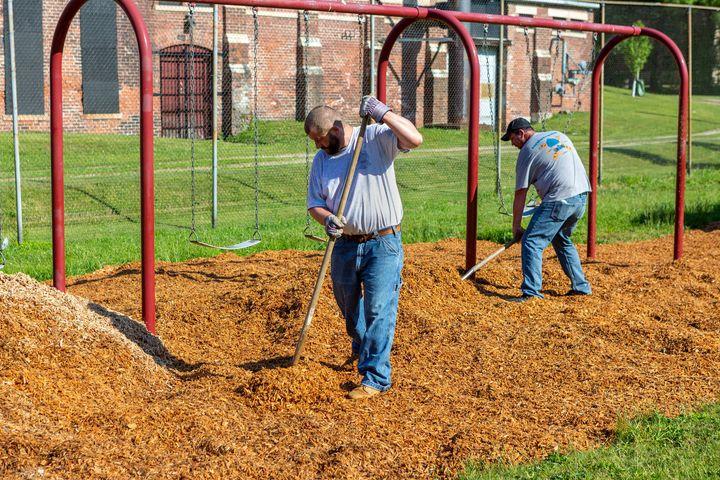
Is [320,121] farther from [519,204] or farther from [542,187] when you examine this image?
[542,187]

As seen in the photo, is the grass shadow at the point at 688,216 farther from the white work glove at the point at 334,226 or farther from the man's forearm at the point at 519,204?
the white work glove at the point at 334,226

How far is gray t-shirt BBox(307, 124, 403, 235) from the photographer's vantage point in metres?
6.00

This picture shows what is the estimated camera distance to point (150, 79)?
6.82 m

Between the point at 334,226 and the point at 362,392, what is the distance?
1079mm

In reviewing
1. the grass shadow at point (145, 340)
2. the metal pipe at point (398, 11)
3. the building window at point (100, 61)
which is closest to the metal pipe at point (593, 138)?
the metal pipe at point (398, 11)

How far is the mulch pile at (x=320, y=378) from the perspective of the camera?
5.11 metres

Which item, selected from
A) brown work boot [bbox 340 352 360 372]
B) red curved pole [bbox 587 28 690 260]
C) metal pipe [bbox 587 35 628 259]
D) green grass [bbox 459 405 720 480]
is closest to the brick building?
metal pipe [bbox 587 35 628 259]

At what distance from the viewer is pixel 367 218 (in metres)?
6.00

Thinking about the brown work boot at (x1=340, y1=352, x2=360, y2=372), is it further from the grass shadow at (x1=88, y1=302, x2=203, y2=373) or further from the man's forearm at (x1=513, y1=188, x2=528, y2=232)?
the man's forearm at (x1=513, y1=188, x2=528, y2=232)

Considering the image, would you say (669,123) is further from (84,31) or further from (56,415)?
(56,415)

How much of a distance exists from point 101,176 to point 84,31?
9239 mm

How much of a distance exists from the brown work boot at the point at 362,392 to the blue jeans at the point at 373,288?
31 millimetres

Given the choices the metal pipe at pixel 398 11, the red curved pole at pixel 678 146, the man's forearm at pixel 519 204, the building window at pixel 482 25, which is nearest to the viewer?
the metal pipe at pixel 398 11

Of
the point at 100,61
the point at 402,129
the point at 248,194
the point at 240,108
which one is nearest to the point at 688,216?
the point at 248,194
